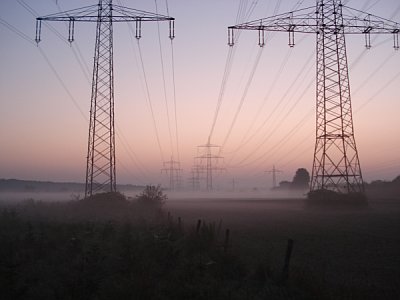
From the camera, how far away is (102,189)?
5069cm

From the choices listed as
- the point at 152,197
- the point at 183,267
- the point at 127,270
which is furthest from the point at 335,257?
the point at 152,197

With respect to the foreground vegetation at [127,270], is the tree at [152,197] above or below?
above

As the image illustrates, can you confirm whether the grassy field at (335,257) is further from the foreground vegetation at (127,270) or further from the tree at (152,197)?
the tree at (152,197)

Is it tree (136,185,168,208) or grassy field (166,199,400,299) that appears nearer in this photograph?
grassy field (166,199,400,299)

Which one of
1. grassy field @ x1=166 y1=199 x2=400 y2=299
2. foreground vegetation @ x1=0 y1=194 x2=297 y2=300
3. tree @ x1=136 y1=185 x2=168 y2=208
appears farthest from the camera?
tree @ x1=136 y1=185 x2=168 y2=208

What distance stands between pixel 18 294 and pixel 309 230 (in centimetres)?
2228

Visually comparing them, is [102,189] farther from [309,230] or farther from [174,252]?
[174,252]

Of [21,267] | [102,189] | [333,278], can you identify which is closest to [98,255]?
[21,267]

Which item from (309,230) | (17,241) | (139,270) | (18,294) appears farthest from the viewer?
(309,230)

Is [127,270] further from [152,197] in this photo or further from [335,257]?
[152,197]

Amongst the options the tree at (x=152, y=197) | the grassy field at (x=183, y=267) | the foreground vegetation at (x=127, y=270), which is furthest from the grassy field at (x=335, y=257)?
the tree at (x=152, y=197)

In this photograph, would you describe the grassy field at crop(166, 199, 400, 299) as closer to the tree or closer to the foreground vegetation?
the foreground vegetation

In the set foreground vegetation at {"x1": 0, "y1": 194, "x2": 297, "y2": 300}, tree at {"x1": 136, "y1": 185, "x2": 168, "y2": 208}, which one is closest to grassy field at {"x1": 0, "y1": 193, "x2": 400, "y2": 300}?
foreground vegetation at {"x1": 0, "y1": 194, "x2": 297, "y2": 300}

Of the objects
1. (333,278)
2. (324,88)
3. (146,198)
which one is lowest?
(333,278)
